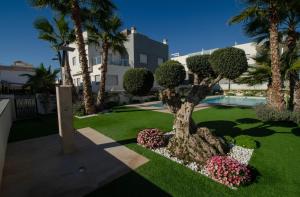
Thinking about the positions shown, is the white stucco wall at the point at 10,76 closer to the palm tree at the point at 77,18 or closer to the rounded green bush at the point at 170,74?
the palm tree at the point at 77,18

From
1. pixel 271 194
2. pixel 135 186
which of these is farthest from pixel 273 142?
pixel 135 186

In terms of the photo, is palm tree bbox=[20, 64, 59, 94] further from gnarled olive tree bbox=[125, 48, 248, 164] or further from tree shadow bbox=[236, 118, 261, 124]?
tree shadow bbox=[236, 118, 261, 124]

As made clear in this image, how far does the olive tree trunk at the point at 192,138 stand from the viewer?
6.59m

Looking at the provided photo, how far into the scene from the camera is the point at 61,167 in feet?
19.3

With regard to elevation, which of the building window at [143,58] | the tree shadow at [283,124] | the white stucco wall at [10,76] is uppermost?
the building window at [143,58]

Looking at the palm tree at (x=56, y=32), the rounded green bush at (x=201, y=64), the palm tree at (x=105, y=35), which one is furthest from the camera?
the palm tree at (x=56, y=32)

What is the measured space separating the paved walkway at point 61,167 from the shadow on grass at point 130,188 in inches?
9.6

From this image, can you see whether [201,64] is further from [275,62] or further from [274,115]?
[274,115]

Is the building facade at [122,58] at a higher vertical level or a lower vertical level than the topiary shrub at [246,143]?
higher

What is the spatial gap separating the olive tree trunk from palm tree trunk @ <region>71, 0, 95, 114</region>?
8.62 metres

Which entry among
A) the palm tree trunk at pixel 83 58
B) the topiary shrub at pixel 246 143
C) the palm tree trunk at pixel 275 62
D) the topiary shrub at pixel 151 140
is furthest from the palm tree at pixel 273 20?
the palm tree trunk at pixel 83 58

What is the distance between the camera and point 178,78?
8961mm

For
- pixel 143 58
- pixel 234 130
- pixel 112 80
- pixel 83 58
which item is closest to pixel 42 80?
pixel 83 58

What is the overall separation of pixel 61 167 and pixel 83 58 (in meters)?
10.0
